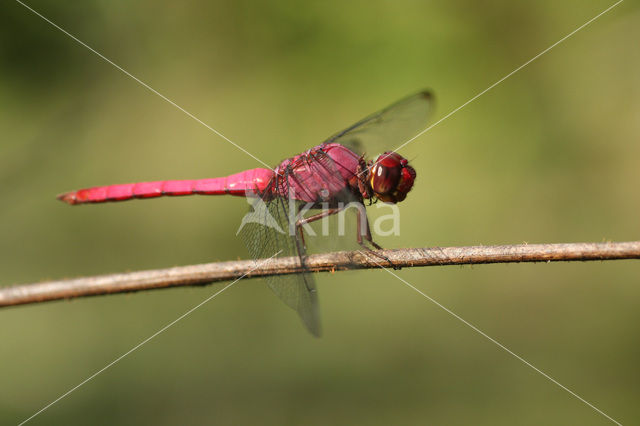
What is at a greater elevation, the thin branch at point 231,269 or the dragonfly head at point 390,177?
the dragonfly head at point 390,177

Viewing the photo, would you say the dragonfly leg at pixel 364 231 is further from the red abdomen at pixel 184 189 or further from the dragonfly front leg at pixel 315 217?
the red abdomen at pixel 184 189

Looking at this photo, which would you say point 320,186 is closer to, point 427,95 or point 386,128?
point 386,128

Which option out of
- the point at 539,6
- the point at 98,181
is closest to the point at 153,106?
the point at 98,181

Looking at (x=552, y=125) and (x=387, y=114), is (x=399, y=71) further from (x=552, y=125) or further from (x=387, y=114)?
(x=387, y=114)

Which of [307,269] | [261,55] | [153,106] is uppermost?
[261,55]

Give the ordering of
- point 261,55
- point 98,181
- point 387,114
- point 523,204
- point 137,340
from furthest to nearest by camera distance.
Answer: point 261,55 → point 98,181 → point 523,204 → point 137,340 → point 387,114

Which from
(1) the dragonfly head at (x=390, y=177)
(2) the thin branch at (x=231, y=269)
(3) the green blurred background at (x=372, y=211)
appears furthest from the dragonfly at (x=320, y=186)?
(3) the green blurred background at (x=372, y=211)

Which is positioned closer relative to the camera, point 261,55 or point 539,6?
point 539,6
